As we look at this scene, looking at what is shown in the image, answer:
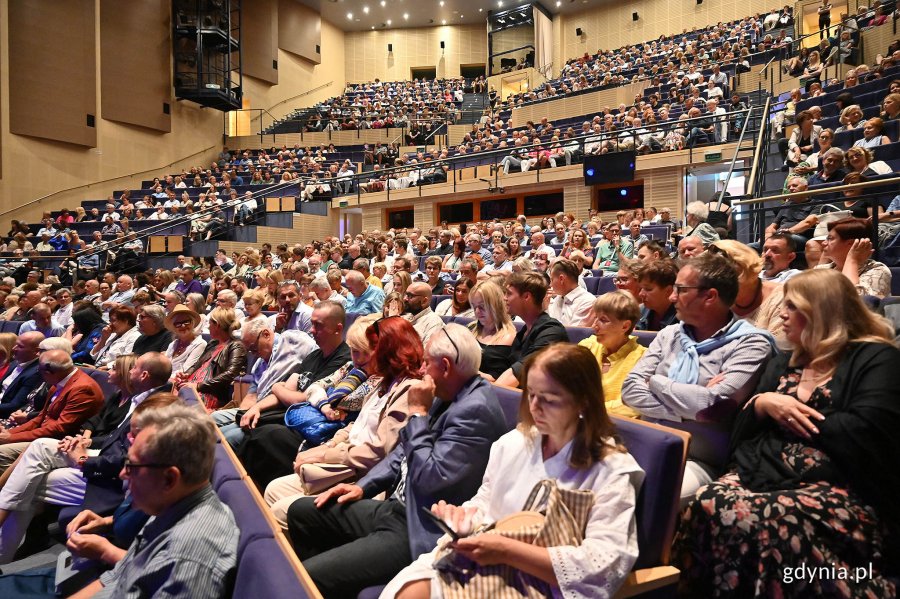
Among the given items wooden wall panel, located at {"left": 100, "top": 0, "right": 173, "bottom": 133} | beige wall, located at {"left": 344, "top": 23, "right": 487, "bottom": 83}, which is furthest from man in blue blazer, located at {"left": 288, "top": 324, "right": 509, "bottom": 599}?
beige wall, located at {"left": 344, "top": 23, "right": 487, "bottom": 83}

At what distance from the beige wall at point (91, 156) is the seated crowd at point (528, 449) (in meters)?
13.5

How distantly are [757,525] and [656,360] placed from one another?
71 centimetres

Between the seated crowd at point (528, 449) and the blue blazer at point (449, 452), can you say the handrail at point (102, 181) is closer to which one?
the seated crowd at point (528, 449)

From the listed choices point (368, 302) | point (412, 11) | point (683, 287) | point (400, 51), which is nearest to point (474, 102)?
point (412, 11)

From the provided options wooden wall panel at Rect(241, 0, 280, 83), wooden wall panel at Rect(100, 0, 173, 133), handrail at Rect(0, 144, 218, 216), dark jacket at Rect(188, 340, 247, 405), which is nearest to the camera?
dark jacket at Rect(188, 340, 247, 405)

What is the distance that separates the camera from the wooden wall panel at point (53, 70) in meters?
13.6

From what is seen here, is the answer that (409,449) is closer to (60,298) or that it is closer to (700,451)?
(700,451)

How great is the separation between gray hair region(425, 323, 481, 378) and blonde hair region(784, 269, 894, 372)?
0.93 m

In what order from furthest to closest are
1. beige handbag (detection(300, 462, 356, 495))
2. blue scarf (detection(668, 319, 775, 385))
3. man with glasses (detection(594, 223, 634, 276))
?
man with glasses (detection(594, 223, 634, 276)) → beige handbag (detection(300, 462, 356, 495)) → blue scarf (detection(668, 319, 775, 385))

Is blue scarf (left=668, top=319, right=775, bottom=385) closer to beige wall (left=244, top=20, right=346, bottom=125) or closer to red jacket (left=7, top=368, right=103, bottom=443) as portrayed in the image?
red jacket (left=7, top=368, right=103, bottom=443)

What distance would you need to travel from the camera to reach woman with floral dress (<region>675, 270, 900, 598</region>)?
1429 millimetres

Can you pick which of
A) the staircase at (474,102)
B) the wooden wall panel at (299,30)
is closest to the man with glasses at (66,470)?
the staircase at (474,102)

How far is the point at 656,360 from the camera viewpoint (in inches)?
82.7

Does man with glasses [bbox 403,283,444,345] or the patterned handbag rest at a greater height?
man with glasses [bbox 403,283,444,345]
